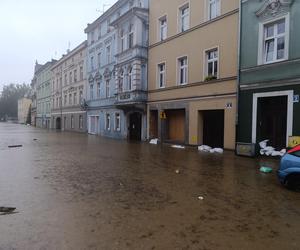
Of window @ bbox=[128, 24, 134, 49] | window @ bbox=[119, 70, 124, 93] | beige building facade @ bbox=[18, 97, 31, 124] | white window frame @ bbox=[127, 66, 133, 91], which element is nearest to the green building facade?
white window frame @ bbox=[127, 66, 133, 91]

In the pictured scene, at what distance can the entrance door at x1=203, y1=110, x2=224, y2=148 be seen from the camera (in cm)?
1812

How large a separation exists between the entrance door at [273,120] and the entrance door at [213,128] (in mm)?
3229

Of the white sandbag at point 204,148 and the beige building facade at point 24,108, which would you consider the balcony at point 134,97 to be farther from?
the beige building facade at point 24,108

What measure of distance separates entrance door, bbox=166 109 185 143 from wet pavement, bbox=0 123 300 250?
10.3m

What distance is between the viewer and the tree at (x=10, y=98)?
392ft

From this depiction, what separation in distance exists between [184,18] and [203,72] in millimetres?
4551

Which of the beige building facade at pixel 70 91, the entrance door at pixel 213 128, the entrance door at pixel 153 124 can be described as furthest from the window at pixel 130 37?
the beige building facade at pixel 70 91

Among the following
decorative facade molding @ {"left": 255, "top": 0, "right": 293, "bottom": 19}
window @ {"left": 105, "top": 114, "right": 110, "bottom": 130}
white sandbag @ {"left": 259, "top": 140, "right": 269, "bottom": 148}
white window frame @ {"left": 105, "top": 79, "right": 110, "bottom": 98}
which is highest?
decorative facade molding @ {"left": 255, "top": 0, "right": 293, "bottom": 19}

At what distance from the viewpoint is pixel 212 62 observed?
58.6 ft

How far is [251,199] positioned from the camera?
686 cm

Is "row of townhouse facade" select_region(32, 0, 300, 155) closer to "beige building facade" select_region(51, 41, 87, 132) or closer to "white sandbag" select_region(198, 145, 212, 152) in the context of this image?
"white sandbag" select_region(198, 145, 212, 152)

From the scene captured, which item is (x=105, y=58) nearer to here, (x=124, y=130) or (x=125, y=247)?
(x=124, y=130)

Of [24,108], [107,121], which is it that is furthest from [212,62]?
[24,108]

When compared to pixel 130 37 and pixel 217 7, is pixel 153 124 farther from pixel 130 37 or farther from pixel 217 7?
pixel 217 7
